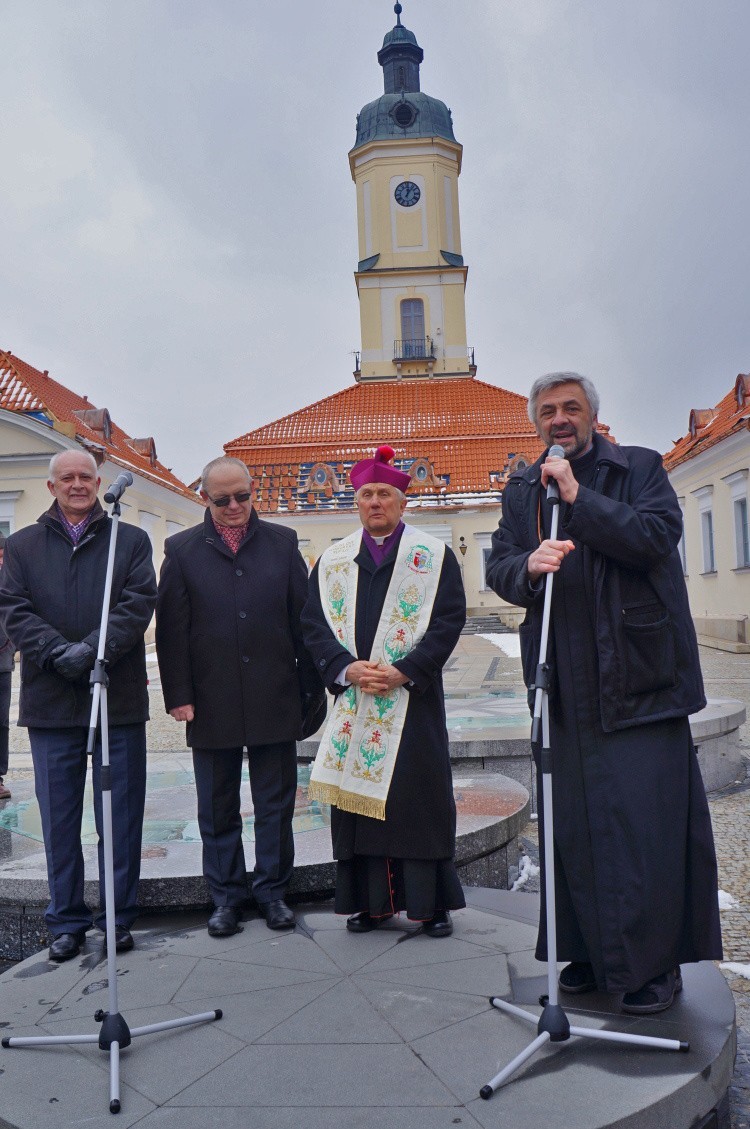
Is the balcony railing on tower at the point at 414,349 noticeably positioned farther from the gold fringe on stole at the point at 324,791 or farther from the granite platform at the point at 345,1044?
the granite platform at the point at 345,1044

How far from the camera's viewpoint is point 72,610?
400cm

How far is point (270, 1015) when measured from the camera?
3.15m

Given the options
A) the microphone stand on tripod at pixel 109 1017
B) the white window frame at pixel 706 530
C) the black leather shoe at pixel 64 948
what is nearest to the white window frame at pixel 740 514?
the white window frame at pixel 706 530

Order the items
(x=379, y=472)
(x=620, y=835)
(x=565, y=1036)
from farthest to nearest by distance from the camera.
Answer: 1. (x=379, y=472)
2. (x=620, y=835)
3. (x=565, y=1036)

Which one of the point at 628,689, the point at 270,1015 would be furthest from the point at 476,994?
the point at 628,689

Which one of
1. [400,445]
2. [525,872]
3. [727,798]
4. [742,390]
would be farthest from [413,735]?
[400,445]

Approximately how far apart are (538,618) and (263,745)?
147 centimetres

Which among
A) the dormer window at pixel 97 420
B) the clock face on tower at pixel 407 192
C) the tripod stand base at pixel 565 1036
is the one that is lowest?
the tripod stand base at pixel 565 1036

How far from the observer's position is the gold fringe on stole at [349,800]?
386 centimetres

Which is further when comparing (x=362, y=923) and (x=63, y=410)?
(x=63, y=410)

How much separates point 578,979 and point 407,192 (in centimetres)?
4071

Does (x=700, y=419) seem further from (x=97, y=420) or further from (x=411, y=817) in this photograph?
(x=411, y=817)

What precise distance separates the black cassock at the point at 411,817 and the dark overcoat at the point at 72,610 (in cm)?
74

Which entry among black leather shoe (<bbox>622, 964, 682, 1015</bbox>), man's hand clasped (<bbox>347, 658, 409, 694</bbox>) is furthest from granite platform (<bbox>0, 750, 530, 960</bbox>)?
black leather shoe (<bbox>622, 964, 682, 1015</bbox>)
